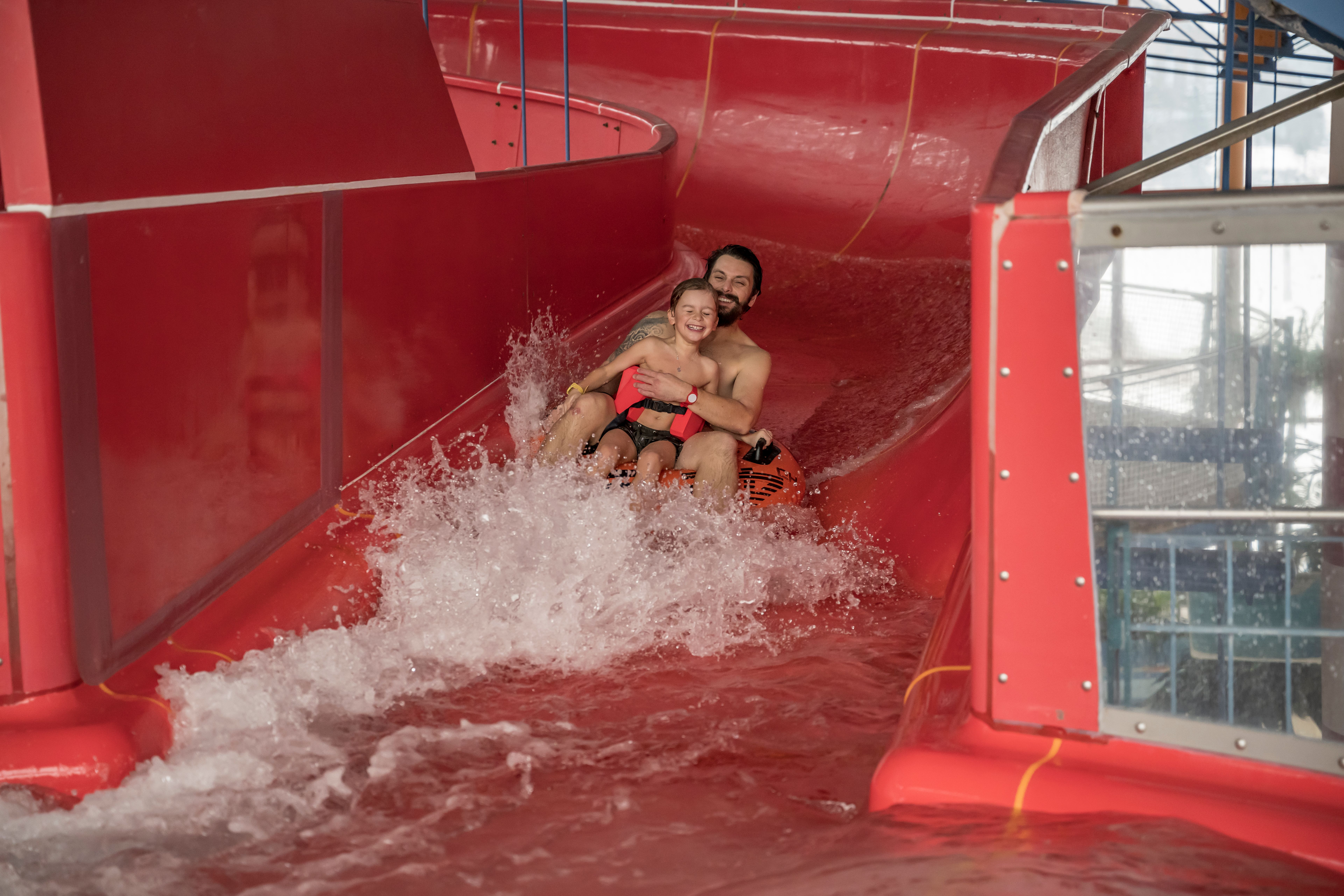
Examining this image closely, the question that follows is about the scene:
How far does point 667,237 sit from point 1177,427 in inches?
130

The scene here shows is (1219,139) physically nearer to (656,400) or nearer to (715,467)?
(715,467)

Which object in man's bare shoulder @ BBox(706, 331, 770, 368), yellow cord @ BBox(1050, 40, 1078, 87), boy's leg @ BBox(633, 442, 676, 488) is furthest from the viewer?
yellow cord @ BBox(1050, 40, 1078, 87)

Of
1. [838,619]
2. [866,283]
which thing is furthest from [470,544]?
[866,283]

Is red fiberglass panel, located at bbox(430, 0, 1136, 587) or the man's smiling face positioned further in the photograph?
red fiberglass panel, located at bbox(430, 0, 1136, 587)

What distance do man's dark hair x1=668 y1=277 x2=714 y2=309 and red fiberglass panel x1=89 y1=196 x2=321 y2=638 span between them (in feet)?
3.04

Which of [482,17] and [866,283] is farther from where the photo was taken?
[482,17]

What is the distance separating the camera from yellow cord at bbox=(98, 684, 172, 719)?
1.78 metres

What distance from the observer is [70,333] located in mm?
1682

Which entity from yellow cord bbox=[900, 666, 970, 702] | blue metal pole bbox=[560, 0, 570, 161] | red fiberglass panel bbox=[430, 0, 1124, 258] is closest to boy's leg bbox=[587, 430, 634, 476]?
yellow cord bbox=[900, 666, 970, 702]

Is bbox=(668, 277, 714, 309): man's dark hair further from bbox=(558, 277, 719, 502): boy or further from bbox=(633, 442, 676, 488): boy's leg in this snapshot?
bbox=(633, 442, 676, 488): boy's leg

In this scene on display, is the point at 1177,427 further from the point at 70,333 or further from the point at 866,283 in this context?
the point at 866,283

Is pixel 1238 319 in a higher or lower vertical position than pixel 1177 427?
higher

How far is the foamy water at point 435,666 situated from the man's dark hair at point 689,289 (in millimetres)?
490

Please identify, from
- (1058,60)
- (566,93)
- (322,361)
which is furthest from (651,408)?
(1058,60)
